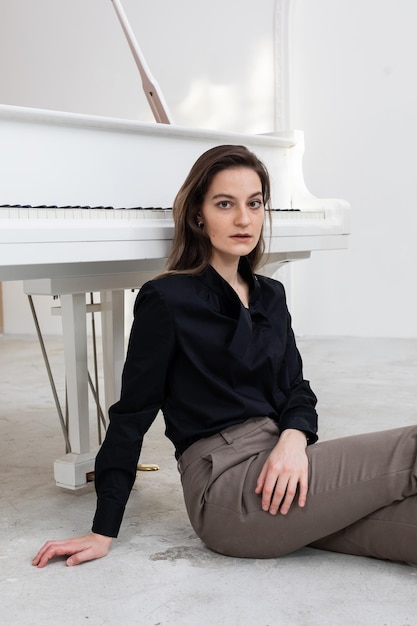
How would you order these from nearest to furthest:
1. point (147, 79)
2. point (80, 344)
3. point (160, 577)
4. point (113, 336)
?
point (160, 577)
point (80, 344)
point (113, 336)
point (147, 79)

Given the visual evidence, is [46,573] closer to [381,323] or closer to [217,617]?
[217,617]

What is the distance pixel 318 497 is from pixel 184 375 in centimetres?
37

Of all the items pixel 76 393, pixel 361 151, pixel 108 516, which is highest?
pixel 361 151

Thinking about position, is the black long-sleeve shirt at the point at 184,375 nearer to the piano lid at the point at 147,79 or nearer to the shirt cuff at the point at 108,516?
the shirt cuff at the point at 108,516

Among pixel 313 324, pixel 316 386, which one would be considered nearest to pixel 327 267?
pixel 313 324

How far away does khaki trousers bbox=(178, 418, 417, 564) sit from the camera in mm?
1615

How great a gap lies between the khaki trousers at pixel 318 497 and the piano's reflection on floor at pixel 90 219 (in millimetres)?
505

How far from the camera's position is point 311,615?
1.52 m

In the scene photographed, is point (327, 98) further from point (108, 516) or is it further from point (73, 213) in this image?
point (108, 516)

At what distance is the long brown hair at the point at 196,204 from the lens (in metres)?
1.83

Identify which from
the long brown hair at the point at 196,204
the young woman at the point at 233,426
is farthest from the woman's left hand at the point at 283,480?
the long brown hair at the point at 196,204

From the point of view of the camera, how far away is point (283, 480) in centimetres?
161

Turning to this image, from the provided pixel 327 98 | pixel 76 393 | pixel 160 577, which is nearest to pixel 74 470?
pixel 76 393

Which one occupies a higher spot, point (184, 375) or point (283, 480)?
point (184, 375)
